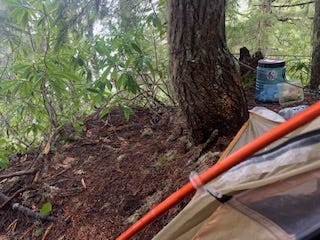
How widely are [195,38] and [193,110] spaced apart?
1.58ft

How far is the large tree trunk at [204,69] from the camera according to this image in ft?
6.31

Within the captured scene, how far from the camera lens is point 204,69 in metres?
2.00

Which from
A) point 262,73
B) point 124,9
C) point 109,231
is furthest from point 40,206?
point 262,73

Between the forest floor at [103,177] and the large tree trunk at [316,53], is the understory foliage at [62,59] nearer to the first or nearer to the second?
the forest floor at [103,177]

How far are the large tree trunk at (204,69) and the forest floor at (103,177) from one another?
184 mm

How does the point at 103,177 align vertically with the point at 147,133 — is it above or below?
below

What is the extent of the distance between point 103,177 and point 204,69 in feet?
3.91

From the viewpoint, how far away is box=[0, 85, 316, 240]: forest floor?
2092mm

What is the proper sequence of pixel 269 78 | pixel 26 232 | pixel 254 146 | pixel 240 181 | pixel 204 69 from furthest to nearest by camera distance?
1. pixel 269 78
2. pixel 26 232
3. pixel 204 69
4. pixel 240 181
5. pixel 254 146

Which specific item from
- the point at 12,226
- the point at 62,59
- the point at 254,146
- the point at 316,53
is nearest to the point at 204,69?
the point at 254,146

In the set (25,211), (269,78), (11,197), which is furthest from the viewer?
(269,78)

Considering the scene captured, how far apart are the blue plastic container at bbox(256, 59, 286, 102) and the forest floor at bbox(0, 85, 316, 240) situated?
101 millimetres

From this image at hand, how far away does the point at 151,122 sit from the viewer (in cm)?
331

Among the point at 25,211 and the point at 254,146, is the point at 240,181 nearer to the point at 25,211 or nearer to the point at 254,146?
the point at 254,146
